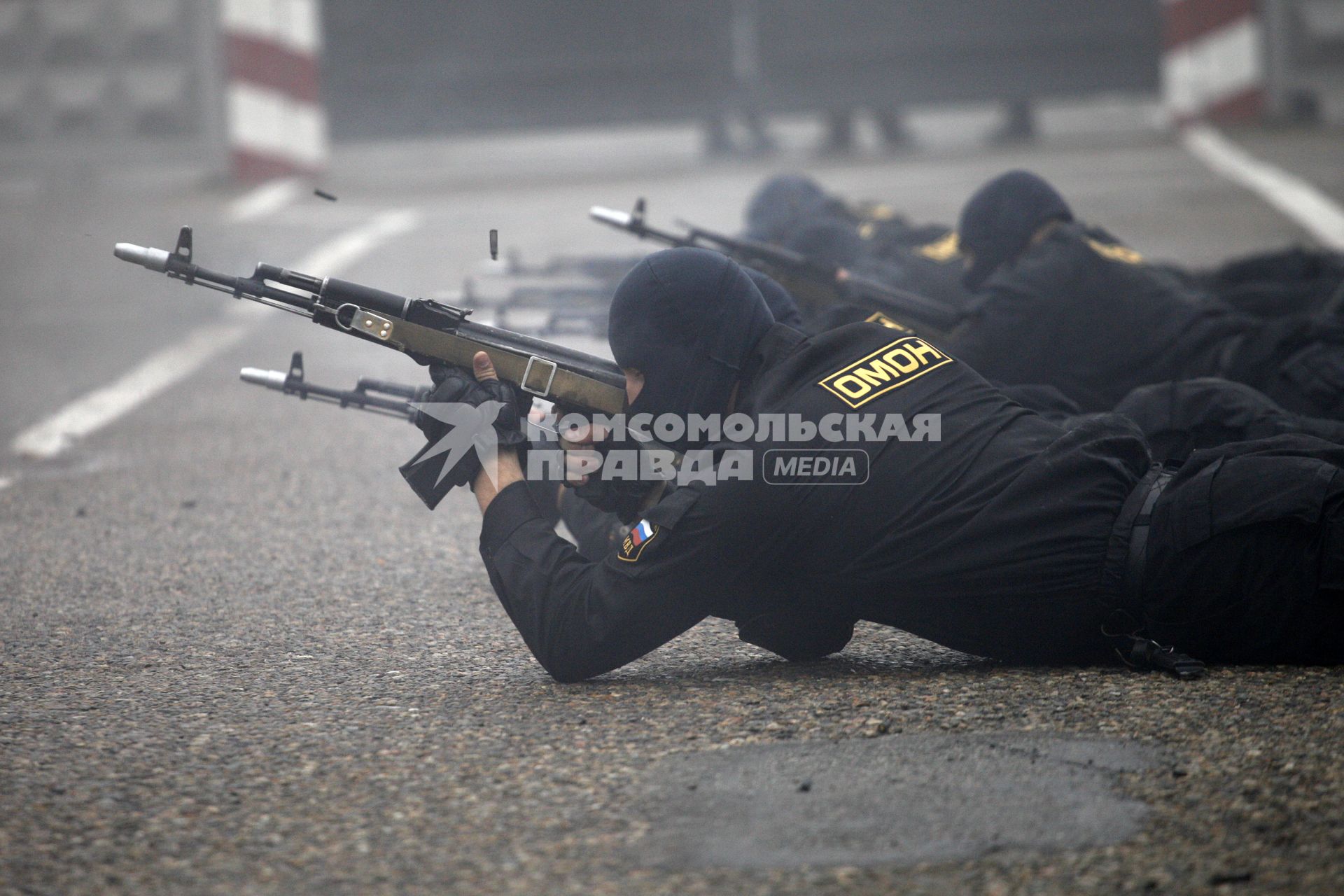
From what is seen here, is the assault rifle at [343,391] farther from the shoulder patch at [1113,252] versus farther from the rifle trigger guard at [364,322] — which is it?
the shoulder patch at [1113,252]

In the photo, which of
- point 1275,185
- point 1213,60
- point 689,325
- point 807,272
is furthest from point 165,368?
point 1213,60

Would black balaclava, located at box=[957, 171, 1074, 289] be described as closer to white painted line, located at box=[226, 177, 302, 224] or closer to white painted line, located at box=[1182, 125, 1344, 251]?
white painted line, located at box=[1182, 125, 1344, 251]

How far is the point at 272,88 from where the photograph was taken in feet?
39.0

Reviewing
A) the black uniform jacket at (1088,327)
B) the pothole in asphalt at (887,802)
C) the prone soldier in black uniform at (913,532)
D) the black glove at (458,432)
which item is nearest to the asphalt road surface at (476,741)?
the pothole in asphalt at (887,802)

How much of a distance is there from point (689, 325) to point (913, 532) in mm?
602

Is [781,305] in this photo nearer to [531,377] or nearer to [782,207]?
[531,377]

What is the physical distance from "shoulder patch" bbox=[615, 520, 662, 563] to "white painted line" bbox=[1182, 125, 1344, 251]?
6346mm

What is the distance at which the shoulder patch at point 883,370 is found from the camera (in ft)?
10.3

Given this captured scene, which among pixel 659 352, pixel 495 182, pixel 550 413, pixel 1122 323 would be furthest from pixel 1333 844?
pixel 495 182

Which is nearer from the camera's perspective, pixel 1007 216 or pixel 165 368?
pixel 1007 216

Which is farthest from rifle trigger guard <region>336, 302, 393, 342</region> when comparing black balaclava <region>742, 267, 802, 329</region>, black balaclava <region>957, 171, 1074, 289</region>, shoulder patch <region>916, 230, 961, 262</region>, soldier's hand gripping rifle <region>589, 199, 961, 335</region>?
shoulder patch <region>916, 230, 961, 262</region>

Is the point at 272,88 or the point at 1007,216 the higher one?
the point at 272,88

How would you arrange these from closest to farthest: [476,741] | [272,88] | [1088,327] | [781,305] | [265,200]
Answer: [476,741]
[781,305]
[1088,327]
[265,200]
[272,88]

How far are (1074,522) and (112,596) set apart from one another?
7.72ft
